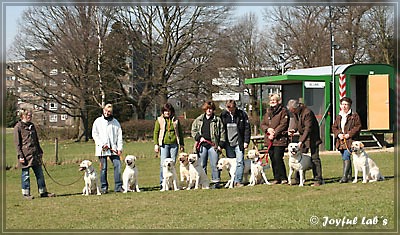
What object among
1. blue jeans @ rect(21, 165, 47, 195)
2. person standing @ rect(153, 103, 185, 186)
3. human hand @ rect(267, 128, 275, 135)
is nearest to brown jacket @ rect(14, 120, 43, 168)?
blue jeans @ rect(21, 165, 47, 195)

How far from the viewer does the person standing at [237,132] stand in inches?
433

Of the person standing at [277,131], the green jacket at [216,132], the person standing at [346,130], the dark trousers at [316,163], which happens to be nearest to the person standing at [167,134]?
the green jacket at [216,132]

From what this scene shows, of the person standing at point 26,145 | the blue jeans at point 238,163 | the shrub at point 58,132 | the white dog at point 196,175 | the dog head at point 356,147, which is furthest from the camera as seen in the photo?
the shrub at point 58,132

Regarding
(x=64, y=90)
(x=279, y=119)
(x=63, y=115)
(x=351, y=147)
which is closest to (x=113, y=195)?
(x=279, y=119)

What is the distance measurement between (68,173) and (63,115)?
962 inches

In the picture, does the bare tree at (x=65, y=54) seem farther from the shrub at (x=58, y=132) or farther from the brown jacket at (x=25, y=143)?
the brown jacket at (x=25, y=143)

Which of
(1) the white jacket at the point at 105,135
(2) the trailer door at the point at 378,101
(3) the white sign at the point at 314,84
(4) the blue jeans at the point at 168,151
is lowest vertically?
(4) the blue jeans at the point at 168,151

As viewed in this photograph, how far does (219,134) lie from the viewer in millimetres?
11094

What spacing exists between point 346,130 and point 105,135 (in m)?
4.41

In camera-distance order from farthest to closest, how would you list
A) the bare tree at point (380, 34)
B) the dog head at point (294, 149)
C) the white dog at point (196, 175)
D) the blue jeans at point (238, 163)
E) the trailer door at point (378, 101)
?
1. the bare tree at point (380, 34)
2. the trailer door at point (378, 101)
3. the blue jeans at point (238, 163)
4. the white dog at point (196, 175)
5. the dog head at point (294, 149)

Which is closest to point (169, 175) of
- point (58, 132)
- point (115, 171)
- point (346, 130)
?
point (115, 171)

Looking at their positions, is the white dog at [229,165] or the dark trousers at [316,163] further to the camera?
the white dog at [229,165]

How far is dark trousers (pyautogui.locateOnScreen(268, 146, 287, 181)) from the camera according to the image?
1083 cm

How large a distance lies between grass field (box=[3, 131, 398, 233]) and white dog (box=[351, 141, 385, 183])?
0.78 ft
